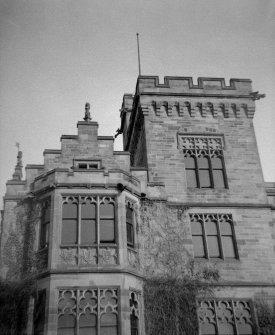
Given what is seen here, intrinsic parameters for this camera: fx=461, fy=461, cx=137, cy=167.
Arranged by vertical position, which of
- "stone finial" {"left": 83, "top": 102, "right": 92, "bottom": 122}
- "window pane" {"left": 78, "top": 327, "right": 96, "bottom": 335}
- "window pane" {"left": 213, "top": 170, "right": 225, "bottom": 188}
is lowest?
"window pane" {"left": 78, "top": 327, "right": 96, "bottom": 335}

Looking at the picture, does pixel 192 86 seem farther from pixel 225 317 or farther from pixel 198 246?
pixel 225 317

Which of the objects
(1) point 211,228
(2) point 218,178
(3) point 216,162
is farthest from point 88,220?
(3) point 216,162

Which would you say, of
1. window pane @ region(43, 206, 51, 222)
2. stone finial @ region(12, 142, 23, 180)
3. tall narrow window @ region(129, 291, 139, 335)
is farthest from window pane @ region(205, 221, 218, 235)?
stone finial @ region(12, 142, 23, 180)

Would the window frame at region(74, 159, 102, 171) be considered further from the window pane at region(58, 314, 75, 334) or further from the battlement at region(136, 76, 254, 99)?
the window pane at region(58, 314, 75, 334)

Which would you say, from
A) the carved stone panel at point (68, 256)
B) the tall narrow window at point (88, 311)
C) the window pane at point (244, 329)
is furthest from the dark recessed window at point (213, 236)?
the carved stone panel at point (68, 256)

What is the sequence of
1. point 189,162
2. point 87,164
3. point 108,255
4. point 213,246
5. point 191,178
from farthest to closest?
point 189,162 < point 191,178 < point 87,164 < point 213,246 < point 108,255

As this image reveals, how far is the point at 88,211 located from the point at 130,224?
1679 mm

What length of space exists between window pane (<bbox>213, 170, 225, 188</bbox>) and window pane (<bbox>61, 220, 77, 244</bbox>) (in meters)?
6.41

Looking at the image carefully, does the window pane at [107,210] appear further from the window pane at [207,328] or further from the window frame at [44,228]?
the window pane at [207,328]

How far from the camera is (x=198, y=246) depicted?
1766cm

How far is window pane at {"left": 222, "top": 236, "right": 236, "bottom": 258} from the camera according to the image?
1764 cm

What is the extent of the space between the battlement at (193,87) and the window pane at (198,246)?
6.71 metres

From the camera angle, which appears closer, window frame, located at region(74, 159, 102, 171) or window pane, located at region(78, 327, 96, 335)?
window pane, located at region(78, 327, 96, 335)

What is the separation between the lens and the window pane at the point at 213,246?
Answer: 1761 centimetres
